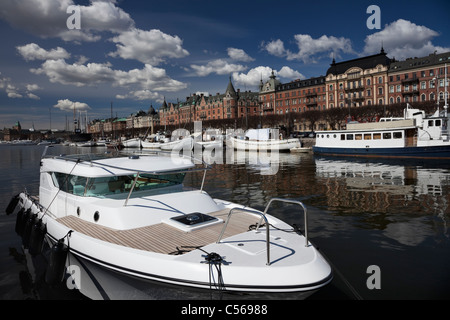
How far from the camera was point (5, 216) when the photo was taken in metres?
14.9

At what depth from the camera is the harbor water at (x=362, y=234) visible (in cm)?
735

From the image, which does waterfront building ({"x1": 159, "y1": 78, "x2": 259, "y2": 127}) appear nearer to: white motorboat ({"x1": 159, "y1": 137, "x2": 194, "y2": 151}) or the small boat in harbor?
white motorboat ({"x1": 159, "y1": 137, "x2": 194, "y2": 151})

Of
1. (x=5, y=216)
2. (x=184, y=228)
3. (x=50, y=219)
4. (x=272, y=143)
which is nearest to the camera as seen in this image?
(x=184, y=228)

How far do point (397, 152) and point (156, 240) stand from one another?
38729 mm

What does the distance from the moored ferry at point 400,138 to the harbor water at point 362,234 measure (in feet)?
50.0

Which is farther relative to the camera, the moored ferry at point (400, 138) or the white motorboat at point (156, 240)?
the moored ferry at point (400, 138)

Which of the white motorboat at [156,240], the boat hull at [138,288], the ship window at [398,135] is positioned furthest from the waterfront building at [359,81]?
the boat hull at [138,288]

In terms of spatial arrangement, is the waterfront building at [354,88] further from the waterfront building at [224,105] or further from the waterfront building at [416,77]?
the waterfront building at [224,105]

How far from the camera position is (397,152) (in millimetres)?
37781

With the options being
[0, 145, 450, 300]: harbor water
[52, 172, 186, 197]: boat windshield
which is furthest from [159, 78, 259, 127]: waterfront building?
[52, 172, 186, 197]: boat windshield
